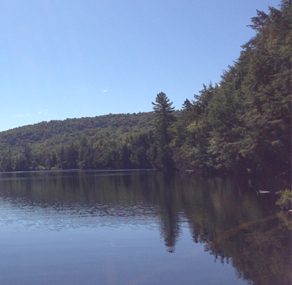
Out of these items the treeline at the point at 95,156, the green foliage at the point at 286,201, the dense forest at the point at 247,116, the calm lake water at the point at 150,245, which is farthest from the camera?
the treeline at the point at 95,156

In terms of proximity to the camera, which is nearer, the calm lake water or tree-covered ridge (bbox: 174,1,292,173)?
the calm lake water

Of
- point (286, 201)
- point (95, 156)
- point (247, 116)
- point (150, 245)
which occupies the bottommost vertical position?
point (150, 245)

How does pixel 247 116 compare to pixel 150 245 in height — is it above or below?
above

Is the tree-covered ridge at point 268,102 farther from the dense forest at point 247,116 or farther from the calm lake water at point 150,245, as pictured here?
the calm lake water at point 150,245

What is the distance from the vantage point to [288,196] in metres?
22.5

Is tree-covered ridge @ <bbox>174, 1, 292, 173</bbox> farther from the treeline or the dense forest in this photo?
the treeline

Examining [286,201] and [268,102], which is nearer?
[286,201]

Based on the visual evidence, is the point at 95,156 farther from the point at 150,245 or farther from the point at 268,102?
the point at 150,245

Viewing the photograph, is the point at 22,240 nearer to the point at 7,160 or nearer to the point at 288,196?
the point at 288,196

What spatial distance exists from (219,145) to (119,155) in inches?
3339

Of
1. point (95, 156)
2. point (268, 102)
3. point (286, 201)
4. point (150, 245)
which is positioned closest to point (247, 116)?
point (268, 102)

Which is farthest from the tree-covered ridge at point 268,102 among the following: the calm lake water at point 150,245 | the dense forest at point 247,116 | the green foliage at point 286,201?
the calm lake water at point 150,245

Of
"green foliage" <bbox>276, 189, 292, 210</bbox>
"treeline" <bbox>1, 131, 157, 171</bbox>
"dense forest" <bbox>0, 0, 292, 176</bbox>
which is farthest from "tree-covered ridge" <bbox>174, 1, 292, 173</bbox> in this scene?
"treeline" <bbox>1, 131, 157, 171</bbox>

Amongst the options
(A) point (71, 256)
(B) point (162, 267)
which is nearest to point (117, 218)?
(A) point (71, 256)
